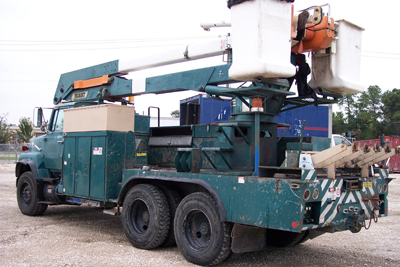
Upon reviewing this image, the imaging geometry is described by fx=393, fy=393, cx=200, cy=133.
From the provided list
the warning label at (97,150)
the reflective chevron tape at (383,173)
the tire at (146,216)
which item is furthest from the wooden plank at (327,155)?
the warning label at (97,150)

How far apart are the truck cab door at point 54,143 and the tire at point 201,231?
404cm

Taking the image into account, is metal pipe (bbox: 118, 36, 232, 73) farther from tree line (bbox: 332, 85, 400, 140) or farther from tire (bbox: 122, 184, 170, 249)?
tree line (bbox: 332, 85, 400, 140)

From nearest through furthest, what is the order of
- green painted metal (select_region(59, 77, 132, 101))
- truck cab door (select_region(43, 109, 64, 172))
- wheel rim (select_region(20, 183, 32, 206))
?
1. green painted metal (select_region(59, 77, 132, 101))
2. truck cab door (select_region(43, 109, 64, 172))
3. wheel rim (select_region(20, 183, 32, 206))

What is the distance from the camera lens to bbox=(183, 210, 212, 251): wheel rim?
5.75m

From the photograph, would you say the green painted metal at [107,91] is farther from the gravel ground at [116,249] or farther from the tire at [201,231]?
the tire at [201,231]

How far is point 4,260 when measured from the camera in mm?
5770

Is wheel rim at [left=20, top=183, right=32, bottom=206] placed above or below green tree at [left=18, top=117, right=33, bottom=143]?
below

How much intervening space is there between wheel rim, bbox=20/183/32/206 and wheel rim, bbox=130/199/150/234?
3.87m

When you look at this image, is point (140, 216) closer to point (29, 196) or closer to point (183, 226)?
point (183, 226)

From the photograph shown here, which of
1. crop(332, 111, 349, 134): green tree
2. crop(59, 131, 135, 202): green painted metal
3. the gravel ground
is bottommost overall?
the gravel ground

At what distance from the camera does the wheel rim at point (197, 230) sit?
575cm

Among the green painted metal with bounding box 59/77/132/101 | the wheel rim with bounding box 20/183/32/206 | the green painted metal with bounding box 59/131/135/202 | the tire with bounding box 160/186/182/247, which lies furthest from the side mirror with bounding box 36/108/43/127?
the tire with bounding box 160/186/182/247

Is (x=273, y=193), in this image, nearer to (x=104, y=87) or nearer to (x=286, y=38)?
(x=286, y=38)

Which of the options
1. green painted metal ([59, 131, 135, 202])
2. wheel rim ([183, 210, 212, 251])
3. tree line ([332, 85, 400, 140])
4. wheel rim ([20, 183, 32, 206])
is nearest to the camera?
wheel rim ([183, 210, 212, 251])
